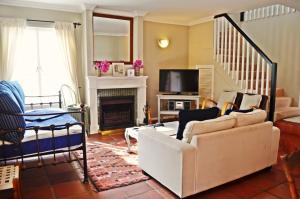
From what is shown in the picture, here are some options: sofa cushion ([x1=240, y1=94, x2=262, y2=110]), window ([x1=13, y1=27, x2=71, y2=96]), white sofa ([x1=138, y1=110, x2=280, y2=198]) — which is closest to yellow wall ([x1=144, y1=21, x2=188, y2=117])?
window ([x1=13, y1=27, x2=71, y2=96])

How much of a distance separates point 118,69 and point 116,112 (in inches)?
39.3

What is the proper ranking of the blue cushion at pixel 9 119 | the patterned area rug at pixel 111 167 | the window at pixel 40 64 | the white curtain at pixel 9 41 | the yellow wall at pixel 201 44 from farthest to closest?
the yellow wall at pixel 201 44 < the window at pixel 40 64 < the white curtain at pixel 9 41 < the patterned area rug at pixel 111 167 < the blue cushion at pixel 9 119

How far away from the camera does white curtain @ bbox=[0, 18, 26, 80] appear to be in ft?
14.3

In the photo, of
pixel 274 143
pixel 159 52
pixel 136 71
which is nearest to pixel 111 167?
pixel 274 143

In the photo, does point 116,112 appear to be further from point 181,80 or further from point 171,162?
point 171,162

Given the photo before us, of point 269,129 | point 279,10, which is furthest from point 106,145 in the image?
point 279,10

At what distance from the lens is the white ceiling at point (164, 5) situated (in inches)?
177

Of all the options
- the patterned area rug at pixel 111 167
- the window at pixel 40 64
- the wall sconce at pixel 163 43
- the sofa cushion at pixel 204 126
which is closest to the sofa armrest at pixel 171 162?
the sofa cushion at pixel 204 126

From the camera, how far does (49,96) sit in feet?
16.3

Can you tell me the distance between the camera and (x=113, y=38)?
5.38 metres

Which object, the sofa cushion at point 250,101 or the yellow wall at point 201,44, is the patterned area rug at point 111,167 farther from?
the yellow wall at point 201,44

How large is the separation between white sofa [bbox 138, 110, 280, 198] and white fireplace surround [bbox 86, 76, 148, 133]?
93.6 inches

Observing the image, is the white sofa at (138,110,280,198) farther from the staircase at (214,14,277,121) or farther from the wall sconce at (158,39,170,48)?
the wall sconce at (158,39,170,48)

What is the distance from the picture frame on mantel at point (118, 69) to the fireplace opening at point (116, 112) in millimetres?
528
